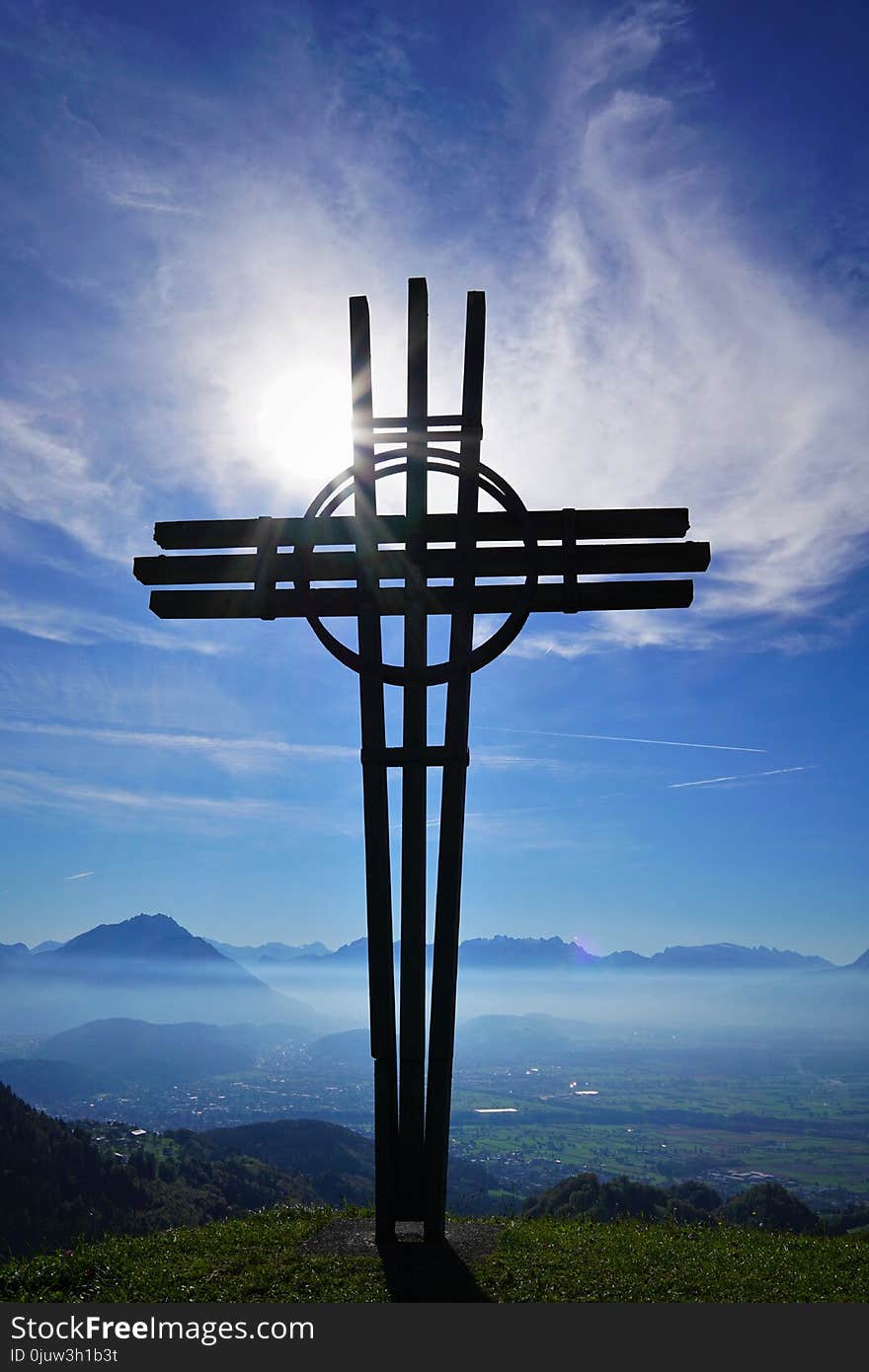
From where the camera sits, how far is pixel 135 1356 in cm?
698

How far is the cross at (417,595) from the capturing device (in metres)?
10.0

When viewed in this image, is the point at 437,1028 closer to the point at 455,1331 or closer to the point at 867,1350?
the point at 455,1331

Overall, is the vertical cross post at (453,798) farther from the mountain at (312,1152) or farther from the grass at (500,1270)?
the mountain at (312,1152)

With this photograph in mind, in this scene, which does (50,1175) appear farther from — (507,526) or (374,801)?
(507,526)

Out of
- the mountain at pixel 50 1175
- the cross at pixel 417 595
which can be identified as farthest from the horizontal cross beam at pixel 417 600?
the mountain at pixel 50 1175

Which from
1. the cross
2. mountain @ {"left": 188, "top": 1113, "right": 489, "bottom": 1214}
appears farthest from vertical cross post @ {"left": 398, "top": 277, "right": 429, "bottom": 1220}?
mountain @ {"left": 188, "top": 1113, "right": 489, "bottom": 1214}

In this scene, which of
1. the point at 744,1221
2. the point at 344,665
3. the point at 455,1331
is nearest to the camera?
the point at 455,1331

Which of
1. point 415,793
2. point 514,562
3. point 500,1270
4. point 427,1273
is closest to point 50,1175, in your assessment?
point 427,1273

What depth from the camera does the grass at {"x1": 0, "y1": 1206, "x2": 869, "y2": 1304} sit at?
847 cm

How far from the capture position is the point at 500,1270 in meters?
9.08

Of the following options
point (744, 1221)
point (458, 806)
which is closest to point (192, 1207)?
point (744, 1221)

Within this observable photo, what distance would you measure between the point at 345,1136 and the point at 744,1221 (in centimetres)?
12876

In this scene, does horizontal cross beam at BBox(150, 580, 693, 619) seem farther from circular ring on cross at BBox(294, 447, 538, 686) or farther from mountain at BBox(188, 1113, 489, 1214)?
mountain at BBox(188, 1113, 489, 1214)

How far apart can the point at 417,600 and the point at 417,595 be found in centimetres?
5
